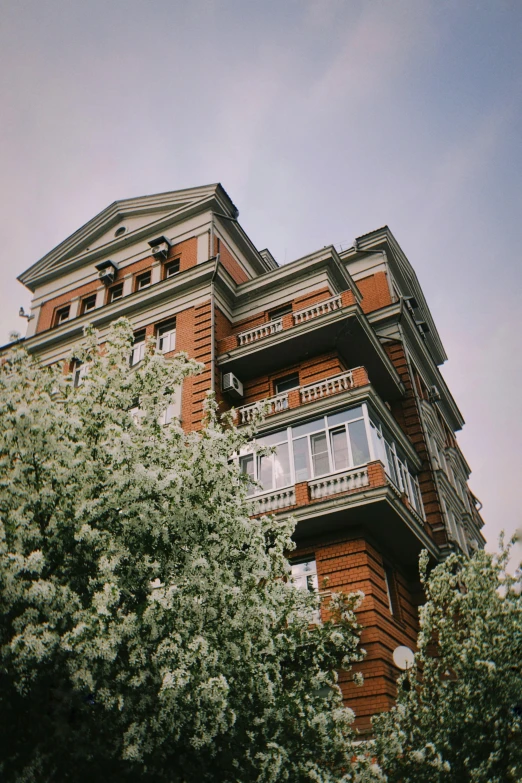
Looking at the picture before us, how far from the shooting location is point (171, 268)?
25.9 metres

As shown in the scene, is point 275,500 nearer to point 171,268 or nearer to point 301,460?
point 301,460

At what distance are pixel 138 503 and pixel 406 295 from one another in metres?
Result: 24.8

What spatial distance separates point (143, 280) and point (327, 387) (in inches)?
446

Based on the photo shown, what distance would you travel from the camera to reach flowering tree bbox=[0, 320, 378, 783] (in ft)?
24.0

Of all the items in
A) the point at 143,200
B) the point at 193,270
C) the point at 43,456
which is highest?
the point at 143,200

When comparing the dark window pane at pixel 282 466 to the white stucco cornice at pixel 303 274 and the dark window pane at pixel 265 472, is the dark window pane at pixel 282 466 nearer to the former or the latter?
the dark window pane at pixel 265 472

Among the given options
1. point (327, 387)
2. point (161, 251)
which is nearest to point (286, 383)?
point (327, 387)

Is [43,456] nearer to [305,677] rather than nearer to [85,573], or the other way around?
[85,573]

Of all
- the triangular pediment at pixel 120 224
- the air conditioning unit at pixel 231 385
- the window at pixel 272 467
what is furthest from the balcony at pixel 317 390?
the triangular pediment at pixel 120 224

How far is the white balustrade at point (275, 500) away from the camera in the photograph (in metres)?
17.4

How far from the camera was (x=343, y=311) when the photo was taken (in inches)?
794

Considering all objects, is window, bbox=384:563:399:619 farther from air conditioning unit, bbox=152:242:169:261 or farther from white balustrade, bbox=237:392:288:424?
air conditioning unit, bbox=152:242:169:261

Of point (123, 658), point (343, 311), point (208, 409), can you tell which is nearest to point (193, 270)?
point (343, 311)

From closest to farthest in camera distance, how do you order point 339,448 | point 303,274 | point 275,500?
point 275,500 < point 339,448 < point 303,274
